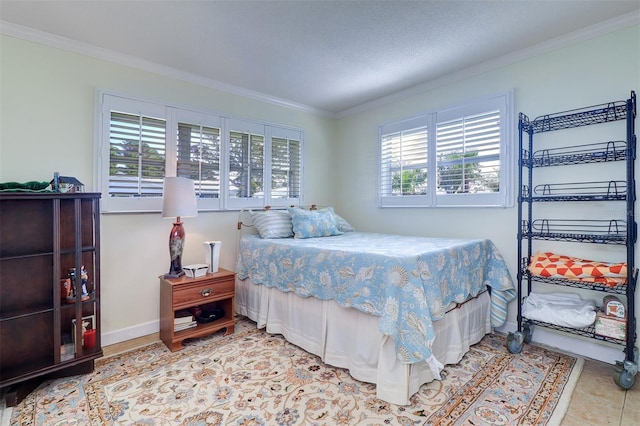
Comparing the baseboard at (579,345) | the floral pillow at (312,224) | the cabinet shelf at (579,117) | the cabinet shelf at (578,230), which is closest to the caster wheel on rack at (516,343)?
the baseboard at (579,345)

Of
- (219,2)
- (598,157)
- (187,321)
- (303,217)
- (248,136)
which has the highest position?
(219,2)

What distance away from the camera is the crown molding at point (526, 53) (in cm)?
223

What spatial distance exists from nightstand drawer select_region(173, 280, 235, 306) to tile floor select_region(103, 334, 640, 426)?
2.48 m

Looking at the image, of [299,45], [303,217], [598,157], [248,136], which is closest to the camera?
[598,157]

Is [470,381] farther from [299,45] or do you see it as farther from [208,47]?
[208,47]

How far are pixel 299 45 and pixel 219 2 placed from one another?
72 cm

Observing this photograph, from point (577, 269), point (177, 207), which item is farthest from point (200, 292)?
point (577, 269)

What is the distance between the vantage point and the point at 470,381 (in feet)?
6.63

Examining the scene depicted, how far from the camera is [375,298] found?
6.38 ft

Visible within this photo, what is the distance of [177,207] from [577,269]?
10.2ft

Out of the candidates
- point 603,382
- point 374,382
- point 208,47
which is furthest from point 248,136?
point 603,382

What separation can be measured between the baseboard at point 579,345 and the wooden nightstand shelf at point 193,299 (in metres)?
2.68

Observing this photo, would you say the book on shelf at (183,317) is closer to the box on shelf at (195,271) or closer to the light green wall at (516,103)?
the box on shelf at (195,271)

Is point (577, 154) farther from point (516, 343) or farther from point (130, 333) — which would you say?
point (130, 333)
